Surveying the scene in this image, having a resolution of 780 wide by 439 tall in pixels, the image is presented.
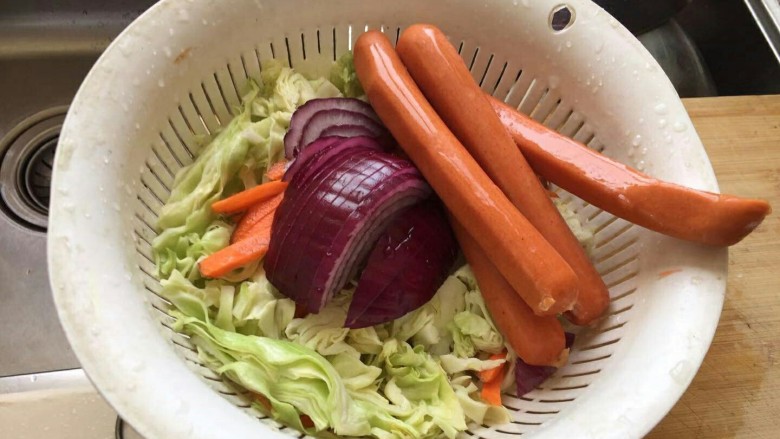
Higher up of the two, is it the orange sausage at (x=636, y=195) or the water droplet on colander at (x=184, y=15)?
the water droplet on colander at (x=184, y=15)

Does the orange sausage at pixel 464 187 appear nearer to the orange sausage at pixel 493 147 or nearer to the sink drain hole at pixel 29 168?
the orange sausage at pixel 493 147

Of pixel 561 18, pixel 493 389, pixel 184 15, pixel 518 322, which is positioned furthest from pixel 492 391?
pixel 184 15

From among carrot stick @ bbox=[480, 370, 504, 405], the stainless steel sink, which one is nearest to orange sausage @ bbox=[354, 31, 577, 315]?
carrot stick @ bbox=[480, 370, 504, 405]

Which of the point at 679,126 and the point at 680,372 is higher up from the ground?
the point at 679,126

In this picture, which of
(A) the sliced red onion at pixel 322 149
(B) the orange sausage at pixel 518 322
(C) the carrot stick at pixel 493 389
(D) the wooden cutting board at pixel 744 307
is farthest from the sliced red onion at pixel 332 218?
(D) the wooden cutting board at pixel 744 307

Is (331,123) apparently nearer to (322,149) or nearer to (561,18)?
(322,149)

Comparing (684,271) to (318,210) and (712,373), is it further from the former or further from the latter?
(318,210)
